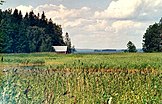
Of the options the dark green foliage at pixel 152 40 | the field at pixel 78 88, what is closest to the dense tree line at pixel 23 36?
the dark green foliage at pixel 152 40

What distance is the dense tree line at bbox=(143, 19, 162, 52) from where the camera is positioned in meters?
101

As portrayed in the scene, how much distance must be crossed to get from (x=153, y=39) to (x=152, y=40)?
1.13 ft

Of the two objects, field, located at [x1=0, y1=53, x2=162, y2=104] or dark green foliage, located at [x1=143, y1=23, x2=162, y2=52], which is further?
dark green foliage, located at [x1=143, y1=23, x2=162, y2=52]

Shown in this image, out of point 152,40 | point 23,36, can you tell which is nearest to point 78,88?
point 23,36

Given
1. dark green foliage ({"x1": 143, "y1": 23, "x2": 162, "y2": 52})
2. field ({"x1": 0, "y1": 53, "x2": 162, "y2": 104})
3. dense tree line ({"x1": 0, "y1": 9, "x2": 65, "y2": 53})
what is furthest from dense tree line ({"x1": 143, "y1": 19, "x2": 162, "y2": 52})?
field ({"x1": 0, "y1": 53, "x2": 162, "y2": 104})

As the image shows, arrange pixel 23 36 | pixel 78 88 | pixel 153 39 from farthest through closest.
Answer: pixel 153 39, pixel 23 36, pixel 78 88

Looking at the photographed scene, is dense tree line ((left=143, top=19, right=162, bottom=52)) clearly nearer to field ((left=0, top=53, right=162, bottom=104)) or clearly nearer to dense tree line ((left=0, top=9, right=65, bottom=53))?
dense tree line ((left=0, top=9, right=65, bottom=53))

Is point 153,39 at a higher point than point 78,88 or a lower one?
higher

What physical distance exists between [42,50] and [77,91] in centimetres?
7675

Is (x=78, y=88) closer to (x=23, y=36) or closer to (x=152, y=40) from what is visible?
(x=23, y=36)

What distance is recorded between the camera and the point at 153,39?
103 meters

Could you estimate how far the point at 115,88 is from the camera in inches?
485

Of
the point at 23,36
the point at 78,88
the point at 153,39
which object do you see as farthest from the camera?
the point at 153,39

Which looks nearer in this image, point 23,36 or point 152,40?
point 23,36
